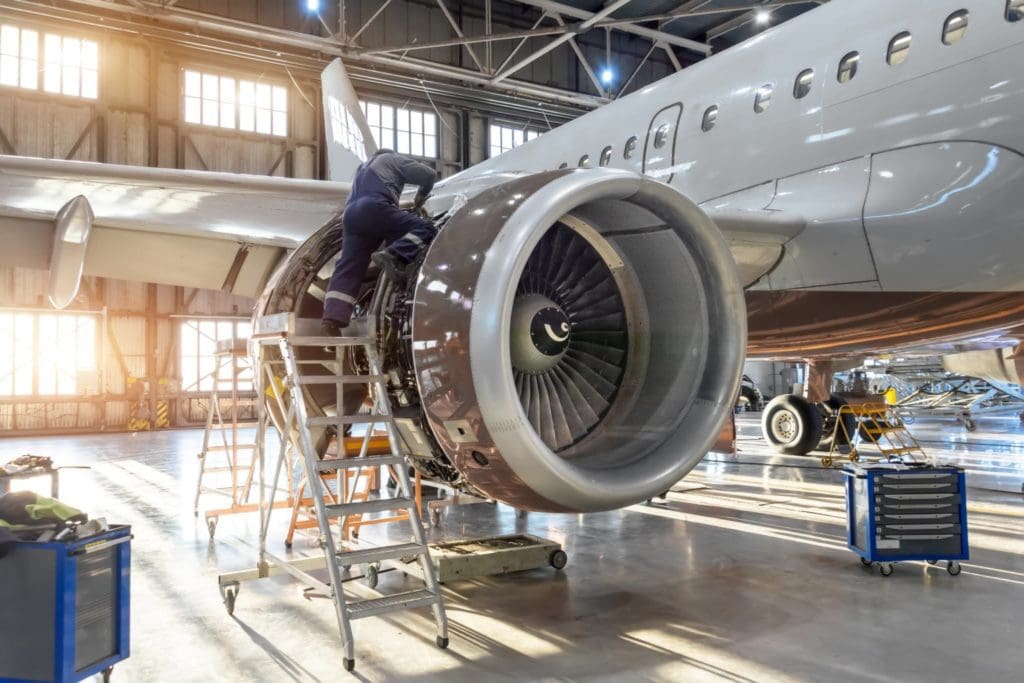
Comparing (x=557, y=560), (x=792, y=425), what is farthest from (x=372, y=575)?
(x=792, y=425)

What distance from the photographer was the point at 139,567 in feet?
15.8

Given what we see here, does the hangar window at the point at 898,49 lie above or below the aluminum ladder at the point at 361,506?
above

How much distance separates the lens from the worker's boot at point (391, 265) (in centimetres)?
324

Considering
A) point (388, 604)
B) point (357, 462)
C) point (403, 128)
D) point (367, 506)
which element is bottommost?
point (388, 604)

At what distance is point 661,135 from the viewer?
6156mm

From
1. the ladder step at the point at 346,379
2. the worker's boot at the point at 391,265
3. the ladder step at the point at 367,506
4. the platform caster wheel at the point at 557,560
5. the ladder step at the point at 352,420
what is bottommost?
the platform caster wheel at the point at 557,560

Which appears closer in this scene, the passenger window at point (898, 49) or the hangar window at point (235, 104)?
the passenger window at point (898, 49)

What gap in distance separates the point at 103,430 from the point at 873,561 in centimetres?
1743

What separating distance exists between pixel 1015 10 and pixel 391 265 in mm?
3544

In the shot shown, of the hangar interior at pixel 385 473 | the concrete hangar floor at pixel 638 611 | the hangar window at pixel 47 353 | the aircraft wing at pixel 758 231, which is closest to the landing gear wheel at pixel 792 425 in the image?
the hangar interior at pixel 385 473

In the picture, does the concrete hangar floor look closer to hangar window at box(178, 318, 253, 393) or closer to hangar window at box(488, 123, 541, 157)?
hangar window at box(178, 318, 253, 393)

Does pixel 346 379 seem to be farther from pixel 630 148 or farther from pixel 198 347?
pixel 198 347

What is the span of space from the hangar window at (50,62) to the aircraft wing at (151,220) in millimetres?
13176

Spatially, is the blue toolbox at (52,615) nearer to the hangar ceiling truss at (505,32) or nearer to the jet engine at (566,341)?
the jet engine at (566,341)
